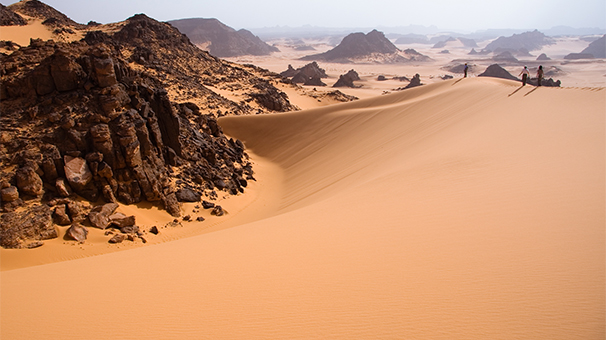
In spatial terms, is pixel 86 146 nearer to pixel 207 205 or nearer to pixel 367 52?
pixel 207 205

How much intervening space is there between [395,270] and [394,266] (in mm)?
84

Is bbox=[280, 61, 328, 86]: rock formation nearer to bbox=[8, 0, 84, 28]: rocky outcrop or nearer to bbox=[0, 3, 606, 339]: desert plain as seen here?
bbox=[8, 0, 84, 28]: rocky outcrop

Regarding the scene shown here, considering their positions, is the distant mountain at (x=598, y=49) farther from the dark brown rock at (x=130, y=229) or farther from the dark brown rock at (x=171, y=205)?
the dark brown rock at (x=130, y=229)

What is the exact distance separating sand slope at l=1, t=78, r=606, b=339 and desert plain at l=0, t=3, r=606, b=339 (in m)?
0.02

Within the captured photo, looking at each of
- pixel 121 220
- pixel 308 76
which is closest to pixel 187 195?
pixel 121 220

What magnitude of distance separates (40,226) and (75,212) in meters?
0.72

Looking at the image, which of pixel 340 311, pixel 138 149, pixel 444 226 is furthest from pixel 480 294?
pixel 138 149

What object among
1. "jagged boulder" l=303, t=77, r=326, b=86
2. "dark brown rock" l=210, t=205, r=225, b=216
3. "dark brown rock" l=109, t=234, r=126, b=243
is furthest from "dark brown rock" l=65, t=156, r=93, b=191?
"jagged boulder" l=303, t=77, r=326, b=86

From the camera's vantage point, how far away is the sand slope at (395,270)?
2748mm

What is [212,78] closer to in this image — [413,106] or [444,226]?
[413,106]

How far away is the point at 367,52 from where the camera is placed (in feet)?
287

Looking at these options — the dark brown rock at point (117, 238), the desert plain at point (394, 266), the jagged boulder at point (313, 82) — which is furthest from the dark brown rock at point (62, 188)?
the jagged boulder at point (313, 82)

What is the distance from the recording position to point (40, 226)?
677cm

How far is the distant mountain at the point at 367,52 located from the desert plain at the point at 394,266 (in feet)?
266
